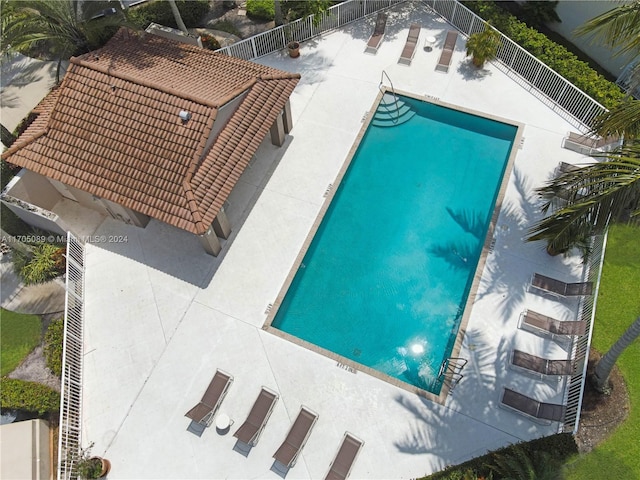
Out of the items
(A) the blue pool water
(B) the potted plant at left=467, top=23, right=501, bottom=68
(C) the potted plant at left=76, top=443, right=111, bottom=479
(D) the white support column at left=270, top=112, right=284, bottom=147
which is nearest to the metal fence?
(C) the potted plant at left=76, top=443, right=111, bottom=479

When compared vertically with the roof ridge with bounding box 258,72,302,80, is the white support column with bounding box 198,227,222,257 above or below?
below

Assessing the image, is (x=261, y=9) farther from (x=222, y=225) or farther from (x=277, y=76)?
(x=222, y=225)

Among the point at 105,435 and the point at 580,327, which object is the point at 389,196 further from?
the point at 105,435

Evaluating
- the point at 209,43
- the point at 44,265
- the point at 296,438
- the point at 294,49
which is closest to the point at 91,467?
the point at 296,438

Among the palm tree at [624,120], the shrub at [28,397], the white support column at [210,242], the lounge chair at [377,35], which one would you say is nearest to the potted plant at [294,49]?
the lounge chair at [377,35]

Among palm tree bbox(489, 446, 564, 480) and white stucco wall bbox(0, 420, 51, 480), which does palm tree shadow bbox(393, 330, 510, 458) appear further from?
white stucco wall bbox(0, 420, 51, 480)

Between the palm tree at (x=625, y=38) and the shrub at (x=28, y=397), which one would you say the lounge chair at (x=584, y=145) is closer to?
the palm tree at (x=625, y=38)
